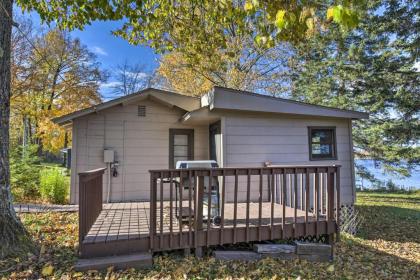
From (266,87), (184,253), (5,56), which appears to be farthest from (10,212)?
(266,87)

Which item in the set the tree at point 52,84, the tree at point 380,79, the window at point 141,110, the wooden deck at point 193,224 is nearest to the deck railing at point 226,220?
the wooden deck at point 193,224

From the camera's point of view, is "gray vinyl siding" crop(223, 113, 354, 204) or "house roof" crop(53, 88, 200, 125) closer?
"gray vinyl siding" crop(223, 113, 354, 204)

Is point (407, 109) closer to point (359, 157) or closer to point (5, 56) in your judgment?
point (359, 157)

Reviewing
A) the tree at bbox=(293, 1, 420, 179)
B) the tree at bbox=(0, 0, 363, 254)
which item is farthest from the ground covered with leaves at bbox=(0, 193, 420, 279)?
the tree at bbox=(293, 1, 420, 179)

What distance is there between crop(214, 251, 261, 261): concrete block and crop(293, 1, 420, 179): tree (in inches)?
423

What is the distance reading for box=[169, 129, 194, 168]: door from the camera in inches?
308

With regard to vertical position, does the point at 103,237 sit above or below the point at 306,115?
below

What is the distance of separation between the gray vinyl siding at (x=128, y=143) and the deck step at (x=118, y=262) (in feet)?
13.1

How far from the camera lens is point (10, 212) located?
388 cm

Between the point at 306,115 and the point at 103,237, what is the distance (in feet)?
17.9

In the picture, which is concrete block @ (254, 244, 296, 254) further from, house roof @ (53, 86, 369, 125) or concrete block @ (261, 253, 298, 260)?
house roof @ (53, 86, 369, 125)

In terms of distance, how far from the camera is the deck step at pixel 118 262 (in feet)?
10.9

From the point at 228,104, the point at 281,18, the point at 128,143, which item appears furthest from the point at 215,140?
the point at 281,18

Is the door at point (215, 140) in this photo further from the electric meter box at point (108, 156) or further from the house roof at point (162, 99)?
the electric meter box at point (108, 156)
